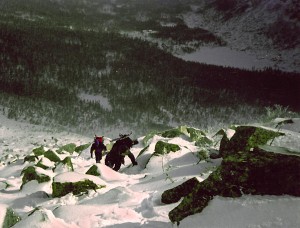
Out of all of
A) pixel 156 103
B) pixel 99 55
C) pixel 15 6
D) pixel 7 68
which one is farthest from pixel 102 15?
pixel 156 103

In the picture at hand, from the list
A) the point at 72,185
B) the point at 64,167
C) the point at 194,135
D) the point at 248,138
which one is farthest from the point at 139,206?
the point at 194,135

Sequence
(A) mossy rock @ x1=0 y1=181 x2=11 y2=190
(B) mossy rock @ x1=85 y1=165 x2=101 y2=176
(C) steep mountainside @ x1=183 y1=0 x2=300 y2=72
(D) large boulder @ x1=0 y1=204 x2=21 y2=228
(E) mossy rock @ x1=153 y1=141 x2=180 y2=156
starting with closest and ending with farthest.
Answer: (D) large boulder @ x1=0 y1=204 x2=21 y2=228
(B) mossy rock @ x1=85 y1=165 x2=101 y2=176
(A) mossy rock @ x1=0 y1=181 x2=11 y2=190
(E) mossy rock @ x1=153 y1=141 x2=180 y2=156
(C) steep mountainside @ x1=183 y1=0 x2=300 y2=72

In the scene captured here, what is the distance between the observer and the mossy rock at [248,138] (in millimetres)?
4179

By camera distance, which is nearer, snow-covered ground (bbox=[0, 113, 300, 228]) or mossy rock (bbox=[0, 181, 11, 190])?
snow-covered ground (bbox=[0, 113, 300, 228])

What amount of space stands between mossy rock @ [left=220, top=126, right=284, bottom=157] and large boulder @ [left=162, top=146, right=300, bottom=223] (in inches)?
34.9

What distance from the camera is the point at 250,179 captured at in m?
2.97

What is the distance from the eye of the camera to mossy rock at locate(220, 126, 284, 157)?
418 cm

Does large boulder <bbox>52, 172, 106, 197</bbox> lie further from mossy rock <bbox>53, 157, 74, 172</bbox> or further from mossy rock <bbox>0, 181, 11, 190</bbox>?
mossy rock <bbox>0, 181, 11, 190</bbox>

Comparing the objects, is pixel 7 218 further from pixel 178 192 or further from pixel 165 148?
pixel 165 148

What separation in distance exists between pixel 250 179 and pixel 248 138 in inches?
63.2

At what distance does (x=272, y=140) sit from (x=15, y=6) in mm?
56948

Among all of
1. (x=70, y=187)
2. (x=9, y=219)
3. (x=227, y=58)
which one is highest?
(x=9, y=219)

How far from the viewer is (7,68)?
30.6m

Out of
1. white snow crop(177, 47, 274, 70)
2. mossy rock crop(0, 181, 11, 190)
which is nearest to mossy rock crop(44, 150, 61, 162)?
mossy rock crop(0, 181, 11, 190)
